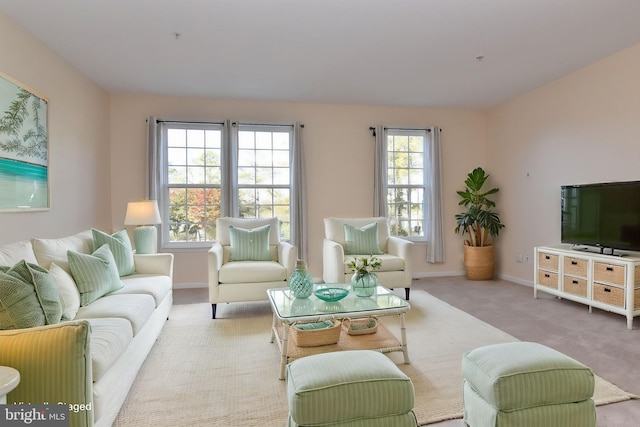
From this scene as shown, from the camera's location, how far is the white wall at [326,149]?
4.70 m

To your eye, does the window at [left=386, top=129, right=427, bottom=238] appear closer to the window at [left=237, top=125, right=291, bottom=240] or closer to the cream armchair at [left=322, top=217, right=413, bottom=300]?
the cream armchair at [left=322, top=217, right=413, bottom=300]

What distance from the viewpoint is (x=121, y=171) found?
4.70 meters

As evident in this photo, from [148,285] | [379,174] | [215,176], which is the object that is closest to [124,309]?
[148,285]

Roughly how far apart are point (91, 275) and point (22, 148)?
1360 mm

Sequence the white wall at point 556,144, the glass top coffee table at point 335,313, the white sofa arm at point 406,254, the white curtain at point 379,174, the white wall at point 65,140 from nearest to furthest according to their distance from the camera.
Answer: the glass top coffee table at point 335,313, the white wall at point 65,140, the white wall at point 556,144, the white sofa arm at point 406,254, the white curtain at point 379,174

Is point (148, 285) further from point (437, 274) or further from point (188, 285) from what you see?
point (437, 274)

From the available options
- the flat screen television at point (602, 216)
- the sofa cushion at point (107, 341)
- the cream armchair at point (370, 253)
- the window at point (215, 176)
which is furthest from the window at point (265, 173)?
the flat screen television at point (602, 216)

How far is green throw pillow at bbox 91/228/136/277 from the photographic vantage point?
2.97 meters

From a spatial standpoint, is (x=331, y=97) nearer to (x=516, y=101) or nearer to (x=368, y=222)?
(x=368, y=222)

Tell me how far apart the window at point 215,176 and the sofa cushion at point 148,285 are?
1709 mm

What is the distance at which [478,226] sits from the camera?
17.1ft

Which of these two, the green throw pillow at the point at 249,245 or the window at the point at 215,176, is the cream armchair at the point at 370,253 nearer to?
the green throw pillow at the point at 249,245

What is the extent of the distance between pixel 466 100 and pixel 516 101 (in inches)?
26.5

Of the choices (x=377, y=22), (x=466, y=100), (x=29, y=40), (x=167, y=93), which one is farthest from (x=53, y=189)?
(x=466, y=100)
